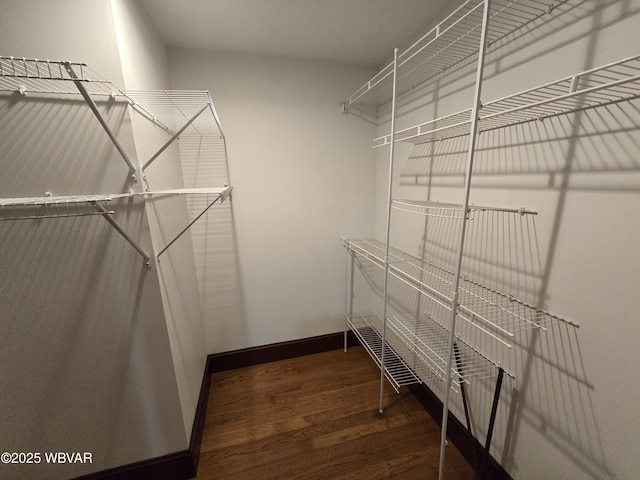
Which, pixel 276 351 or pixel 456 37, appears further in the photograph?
pixel 276 351

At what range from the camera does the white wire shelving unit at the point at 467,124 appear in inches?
29.3

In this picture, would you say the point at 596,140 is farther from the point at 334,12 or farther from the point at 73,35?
the point at 73,35

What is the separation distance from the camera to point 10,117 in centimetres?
86

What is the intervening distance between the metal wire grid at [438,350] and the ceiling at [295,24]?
171cm

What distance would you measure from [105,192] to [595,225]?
1743mm

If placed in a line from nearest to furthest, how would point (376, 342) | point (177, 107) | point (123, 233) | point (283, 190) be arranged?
point (123, 233)
point (177, 107)
point (283, 190)
point (376, 342)

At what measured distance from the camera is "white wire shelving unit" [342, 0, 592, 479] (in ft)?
2.44

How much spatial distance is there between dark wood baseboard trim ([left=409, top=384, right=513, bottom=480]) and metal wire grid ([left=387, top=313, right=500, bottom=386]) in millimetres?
291

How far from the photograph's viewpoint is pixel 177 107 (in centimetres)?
122

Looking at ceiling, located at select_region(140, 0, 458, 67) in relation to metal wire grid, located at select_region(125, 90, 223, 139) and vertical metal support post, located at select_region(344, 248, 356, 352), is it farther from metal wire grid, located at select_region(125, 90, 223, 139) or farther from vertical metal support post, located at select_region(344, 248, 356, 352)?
vertical metal support post, located at select_region(344, 248, 356, 352)

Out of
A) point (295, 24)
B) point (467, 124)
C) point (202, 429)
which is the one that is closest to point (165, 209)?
point (295, 24)

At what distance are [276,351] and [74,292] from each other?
145 centimetres

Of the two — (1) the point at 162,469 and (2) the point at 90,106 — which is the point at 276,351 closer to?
(1) the point at 162,469

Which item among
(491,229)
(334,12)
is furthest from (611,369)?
(334,12)
